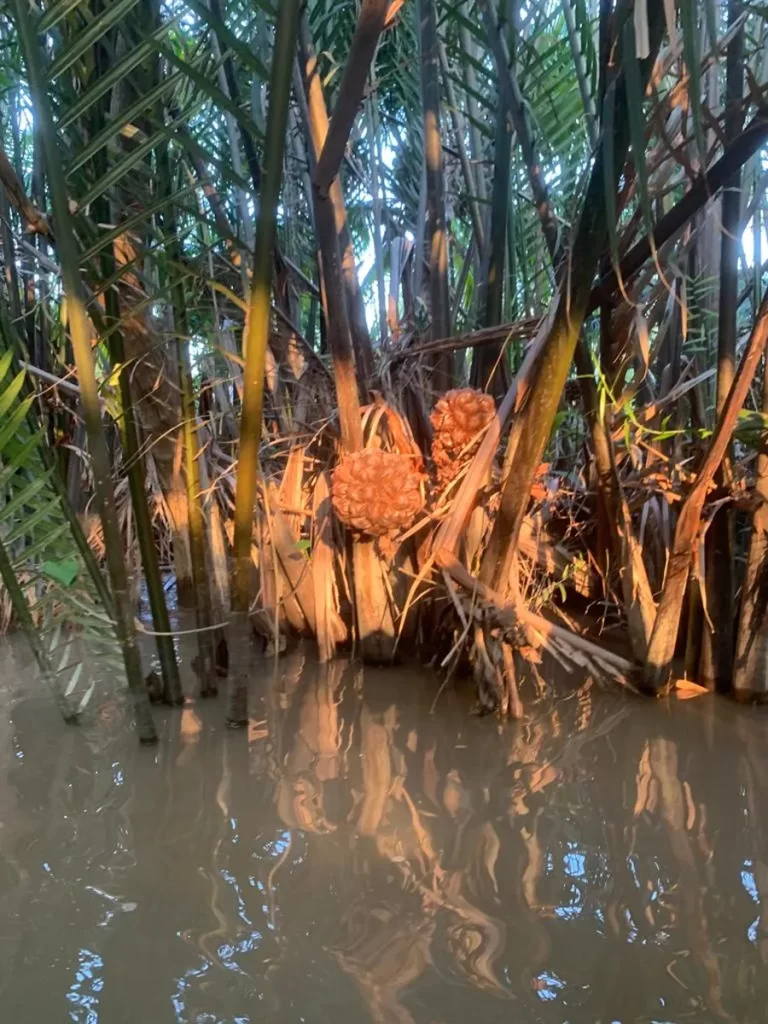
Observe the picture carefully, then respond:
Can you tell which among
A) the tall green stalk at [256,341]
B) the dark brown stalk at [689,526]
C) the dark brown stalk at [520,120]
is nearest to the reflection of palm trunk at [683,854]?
the dark brown stalk at [689,526]

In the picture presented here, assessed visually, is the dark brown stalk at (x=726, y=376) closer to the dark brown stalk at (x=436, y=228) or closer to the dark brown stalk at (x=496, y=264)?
the dark brown stalk at (x=496, y=264)

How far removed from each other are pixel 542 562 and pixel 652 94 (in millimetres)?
570

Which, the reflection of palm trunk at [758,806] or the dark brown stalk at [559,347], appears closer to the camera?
the reflection of palm trunk at [758,806]

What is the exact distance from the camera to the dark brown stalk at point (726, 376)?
776 mm

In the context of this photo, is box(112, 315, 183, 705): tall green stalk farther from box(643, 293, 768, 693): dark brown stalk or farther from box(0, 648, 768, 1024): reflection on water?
box(643, 293, 768, 693): dark brown stalk

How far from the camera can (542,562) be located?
3.39 feet

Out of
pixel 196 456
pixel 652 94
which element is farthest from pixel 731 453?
pixel 196 456

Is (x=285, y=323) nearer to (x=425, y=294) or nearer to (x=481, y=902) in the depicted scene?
(x=425, y=294)

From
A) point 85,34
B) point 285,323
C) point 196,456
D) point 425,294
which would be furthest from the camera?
point 425,294

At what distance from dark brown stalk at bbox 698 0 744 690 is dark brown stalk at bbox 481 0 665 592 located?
0.11 m

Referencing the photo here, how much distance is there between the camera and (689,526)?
86 centimetres

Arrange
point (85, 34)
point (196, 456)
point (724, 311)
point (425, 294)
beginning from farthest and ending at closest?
point (425, 294)
point (196, 456)
point (724, 311)
point (85, 34)

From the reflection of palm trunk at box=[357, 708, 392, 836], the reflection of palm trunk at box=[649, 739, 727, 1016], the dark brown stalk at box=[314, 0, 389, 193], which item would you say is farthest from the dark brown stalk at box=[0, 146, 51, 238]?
the reflection of palm trunk at box=[649, 739, 727, 1016]

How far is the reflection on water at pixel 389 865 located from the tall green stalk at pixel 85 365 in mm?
113
